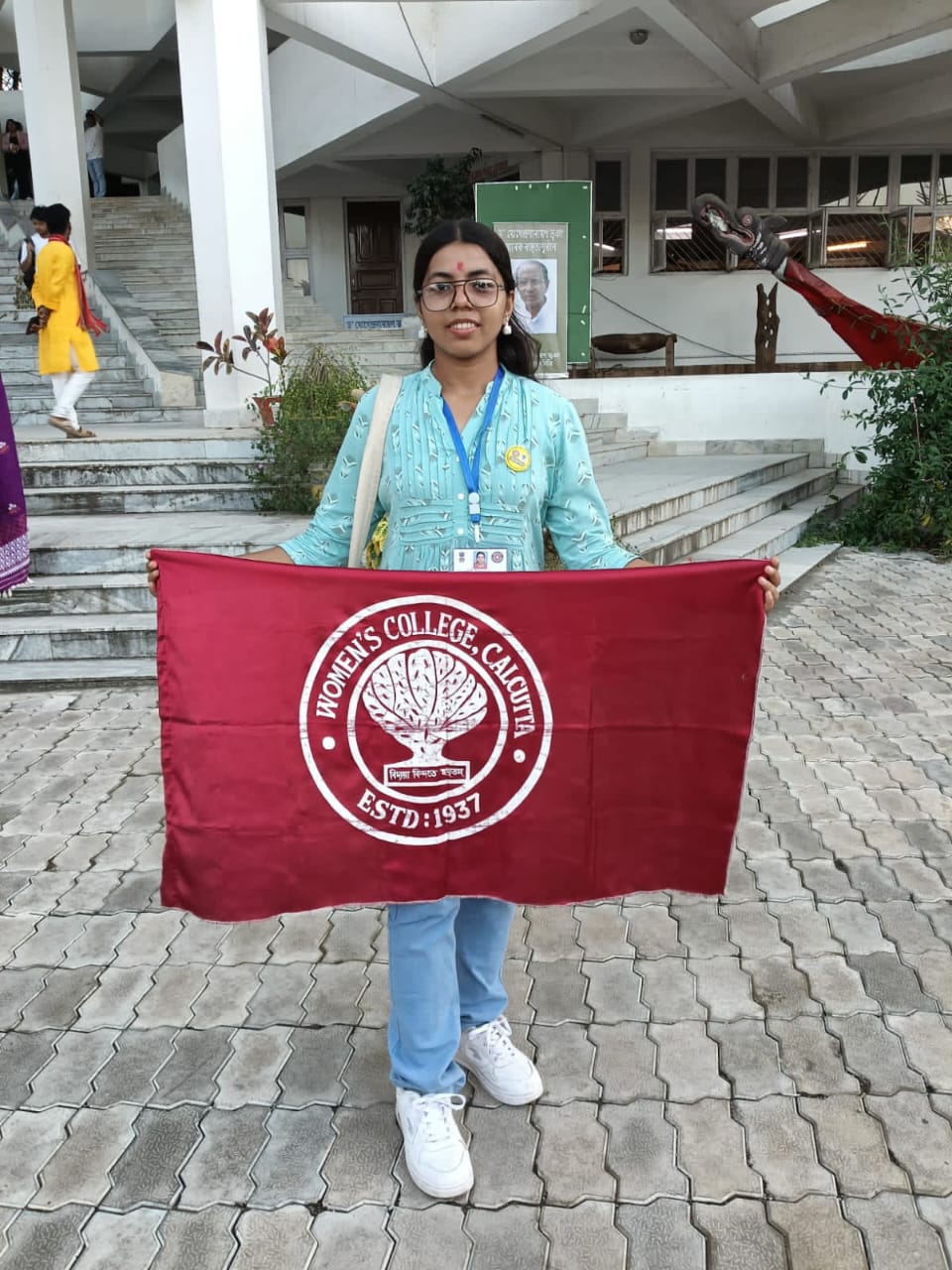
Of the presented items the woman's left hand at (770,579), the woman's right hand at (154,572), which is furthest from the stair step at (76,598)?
the woman's left hand at (770,579)

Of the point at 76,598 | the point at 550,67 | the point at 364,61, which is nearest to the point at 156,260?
the point at 364,61

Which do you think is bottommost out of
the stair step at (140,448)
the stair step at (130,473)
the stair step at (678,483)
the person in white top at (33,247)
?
the stair step at (678,483)

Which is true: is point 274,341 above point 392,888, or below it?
above

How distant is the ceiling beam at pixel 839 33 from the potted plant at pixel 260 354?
20.4 ft

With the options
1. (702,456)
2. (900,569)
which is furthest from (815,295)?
(900,569)

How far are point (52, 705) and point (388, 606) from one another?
3.33 m

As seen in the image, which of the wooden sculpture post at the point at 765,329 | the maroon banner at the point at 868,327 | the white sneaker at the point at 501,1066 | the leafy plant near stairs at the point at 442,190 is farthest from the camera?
the leafy plant near stairs at the point at 442,190

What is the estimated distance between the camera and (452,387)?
1.85 m

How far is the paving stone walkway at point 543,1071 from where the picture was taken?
1.71m

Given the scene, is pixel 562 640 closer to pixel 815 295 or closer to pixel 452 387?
pixel 452 387

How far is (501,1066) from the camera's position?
6.64 ft

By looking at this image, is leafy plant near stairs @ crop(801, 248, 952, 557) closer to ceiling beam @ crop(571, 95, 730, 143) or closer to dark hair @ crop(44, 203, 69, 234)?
ceiling beam @ crop(571, 95, 730, 143)

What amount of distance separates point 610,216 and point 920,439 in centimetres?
807

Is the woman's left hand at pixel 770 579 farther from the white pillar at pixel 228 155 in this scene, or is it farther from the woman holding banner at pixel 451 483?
the white pillar at pixel 228 155
